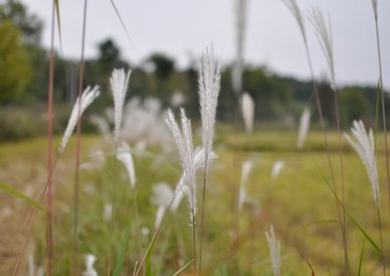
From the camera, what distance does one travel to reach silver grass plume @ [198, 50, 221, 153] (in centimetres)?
39

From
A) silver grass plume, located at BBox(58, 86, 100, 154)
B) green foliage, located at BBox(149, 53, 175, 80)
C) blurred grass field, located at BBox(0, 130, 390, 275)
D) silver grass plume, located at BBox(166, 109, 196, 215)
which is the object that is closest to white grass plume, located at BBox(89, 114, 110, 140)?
blurred grass field, located at BBox(0, 130, 390, 275)

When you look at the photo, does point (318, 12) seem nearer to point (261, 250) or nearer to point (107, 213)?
point (107, 213)

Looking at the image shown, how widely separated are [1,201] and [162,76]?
21425 millimetres

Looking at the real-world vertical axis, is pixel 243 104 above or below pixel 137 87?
below

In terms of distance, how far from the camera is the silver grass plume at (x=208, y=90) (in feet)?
1.28

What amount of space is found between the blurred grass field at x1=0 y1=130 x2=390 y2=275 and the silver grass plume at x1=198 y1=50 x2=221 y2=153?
100mm

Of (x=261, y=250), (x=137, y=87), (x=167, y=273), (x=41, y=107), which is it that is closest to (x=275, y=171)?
(x=167, y=273)

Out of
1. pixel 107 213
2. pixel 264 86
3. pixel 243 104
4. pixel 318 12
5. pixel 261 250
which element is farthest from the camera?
pixel 264 86

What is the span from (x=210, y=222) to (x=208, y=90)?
1.99 metres

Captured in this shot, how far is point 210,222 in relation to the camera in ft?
7.55

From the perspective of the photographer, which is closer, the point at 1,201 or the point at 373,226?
the point at 1,201

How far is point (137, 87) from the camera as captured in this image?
63.2 ft

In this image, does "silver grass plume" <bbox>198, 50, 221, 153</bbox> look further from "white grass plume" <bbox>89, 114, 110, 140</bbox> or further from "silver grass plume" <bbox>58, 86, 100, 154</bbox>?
"white grass plume" <bbox>89, 114, 110, 140</bbox>

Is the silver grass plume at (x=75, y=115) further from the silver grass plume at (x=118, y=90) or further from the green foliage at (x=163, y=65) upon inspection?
the green foliage at (x=163, y=65)
